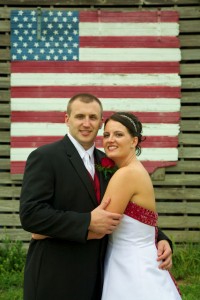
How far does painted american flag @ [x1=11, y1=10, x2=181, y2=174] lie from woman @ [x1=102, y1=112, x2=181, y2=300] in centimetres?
367

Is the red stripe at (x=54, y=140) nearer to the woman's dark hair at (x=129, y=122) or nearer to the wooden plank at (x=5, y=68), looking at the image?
the wooden plank at (x=5, y=68)

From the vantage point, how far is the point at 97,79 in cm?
694

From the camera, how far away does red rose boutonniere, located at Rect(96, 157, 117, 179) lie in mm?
3264

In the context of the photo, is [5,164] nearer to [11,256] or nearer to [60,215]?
[11,256]

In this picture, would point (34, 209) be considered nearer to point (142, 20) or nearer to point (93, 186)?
point (93, 186)

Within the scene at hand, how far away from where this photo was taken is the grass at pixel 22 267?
19.4 ft

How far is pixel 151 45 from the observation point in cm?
691

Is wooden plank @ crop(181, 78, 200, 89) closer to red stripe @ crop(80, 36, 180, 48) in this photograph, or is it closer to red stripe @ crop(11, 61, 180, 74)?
red stripe @ crop(11, 61, 180, 74)

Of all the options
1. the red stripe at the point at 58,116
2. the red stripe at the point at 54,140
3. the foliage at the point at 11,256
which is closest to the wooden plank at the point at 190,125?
the red stripe at the point at 58,116

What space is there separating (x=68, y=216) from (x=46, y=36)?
4.43 meters

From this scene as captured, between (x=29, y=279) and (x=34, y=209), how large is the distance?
0.52m

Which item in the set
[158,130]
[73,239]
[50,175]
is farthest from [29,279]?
[158,130]

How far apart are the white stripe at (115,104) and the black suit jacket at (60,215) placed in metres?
3.73

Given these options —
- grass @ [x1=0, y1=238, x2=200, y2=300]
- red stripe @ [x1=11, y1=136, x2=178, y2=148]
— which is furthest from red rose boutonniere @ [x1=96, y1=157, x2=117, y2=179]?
red stripe @ [x1=11, y1=136, x2=178, y2=148]
